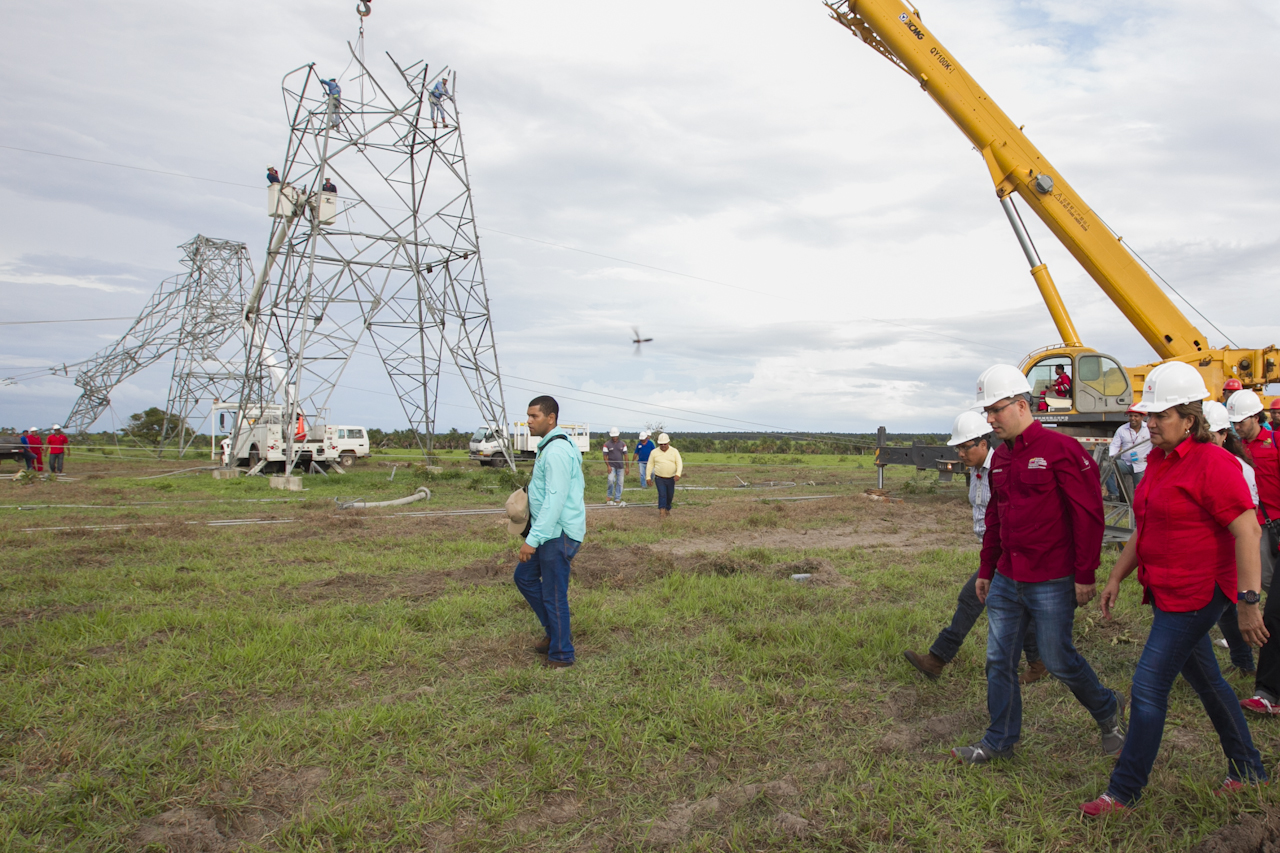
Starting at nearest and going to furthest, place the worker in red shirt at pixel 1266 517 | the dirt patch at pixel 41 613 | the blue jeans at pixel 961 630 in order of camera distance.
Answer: the worker in red shirt at pixel 1266 517, the blue jeans at pixel 961 630, the dirt patch at pixel 41 613

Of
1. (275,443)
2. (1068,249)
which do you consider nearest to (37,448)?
(275,443)

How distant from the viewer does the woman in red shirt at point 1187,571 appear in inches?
120

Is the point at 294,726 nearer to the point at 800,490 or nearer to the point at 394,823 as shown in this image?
the point at 394,823

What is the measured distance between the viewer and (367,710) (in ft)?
14.0

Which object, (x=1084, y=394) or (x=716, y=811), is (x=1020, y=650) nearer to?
(x=716, y=811)

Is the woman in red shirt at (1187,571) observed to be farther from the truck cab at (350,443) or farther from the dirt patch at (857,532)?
the truck cab at (350,443)

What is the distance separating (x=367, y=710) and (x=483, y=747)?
A: 2.71ft

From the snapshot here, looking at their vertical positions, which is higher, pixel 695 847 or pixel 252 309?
pixel 252 309

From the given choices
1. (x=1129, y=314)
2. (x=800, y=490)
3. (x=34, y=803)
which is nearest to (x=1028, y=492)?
(x=34, y=803)

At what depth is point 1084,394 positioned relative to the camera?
13727 millimetres

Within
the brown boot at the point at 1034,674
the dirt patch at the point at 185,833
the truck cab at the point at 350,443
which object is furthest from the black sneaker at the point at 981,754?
the truck cab at the point at 350,443

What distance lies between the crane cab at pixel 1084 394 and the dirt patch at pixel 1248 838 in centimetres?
1177

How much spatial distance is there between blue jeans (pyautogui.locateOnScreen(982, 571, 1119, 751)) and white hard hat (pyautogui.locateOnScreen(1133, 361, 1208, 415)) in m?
0.89

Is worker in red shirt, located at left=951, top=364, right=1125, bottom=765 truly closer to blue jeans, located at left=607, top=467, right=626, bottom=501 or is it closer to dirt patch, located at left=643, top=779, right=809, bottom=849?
dirt patch, located at left=643, top=779, right=809, bottom=849
